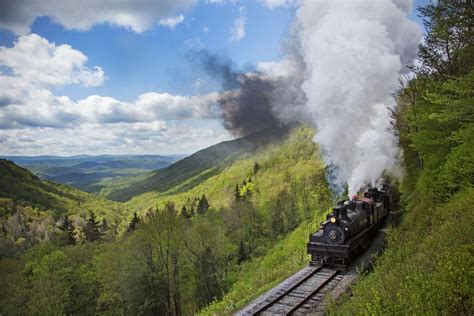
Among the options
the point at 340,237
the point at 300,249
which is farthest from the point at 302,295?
the point at 300,249

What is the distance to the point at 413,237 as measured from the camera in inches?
516

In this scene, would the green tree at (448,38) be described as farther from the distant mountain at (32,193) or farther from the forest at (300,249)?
the distant mountain at (32,193)

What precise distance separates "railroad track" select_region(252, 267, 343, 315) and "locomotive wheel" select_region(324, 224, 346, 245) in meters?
1.37

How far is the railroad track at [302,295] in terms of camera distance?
459 inches

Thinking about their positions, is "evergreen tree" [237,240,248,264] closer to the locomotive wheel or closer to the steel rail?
the locomotive wheel

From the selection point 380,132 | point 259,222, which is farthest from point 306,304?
point 259,222

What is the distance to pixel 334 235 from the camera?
54.2 feet

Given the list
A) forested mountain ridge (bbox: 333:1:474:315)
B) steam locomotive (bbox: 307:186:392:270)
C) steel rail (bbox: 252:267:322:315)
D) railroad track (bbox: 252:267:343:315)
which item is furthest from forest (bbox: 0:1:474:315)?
steam locomotive (bbox: 307:186:392:270)

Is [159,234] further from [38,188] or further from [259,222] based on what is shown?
[38,188]

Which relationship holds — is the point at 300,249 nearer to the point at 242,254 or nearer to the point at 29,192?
the point at 242,254

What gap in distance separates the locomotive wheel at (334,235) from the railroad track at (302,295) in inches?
53.8

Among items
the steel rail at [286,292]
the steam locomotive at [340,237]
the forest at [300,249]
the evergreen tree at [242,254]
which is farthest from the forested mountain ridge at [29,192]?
the steel rail at [286,292]

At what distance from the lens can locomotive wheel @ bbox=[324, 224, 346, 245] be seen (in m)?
16.3

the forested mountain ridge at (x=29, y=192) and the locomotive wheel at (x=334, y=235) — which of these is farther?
the forested mountain ridge at (x=29, y=192)
